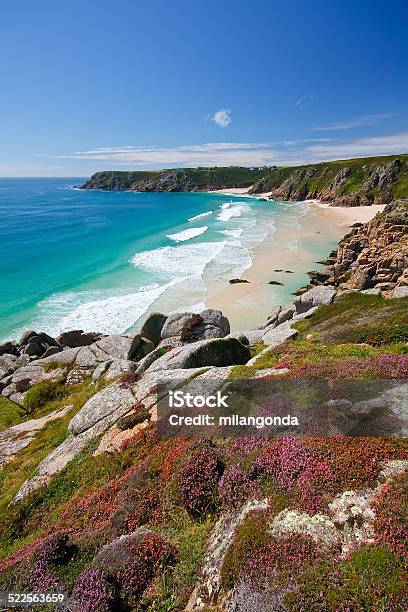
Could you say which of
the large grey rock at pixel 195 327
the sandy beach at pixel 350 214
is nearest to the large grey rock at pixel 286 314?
the large grey rock at pixel 195 327

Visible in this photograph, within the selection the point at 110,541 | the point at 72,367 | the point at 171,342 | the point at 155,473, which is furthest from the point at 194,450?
the point at 72,367

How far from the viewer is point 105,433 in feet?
42.4

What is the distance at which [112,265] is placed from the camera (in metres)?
63.7

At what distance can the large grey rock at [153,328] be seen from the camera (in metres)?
27.8

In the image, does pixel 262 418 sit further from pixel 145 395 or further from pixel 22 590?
pixel 22 590

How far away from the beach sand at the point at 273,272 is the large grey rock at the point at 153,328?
30.8 ft

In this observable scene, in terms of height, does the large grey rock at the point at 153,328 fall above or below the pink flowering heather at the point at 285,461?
below

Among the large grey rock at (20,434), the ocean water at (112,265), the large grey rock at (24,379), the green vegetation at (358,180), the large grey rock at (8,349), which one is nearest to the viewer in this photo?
the large grey rock at (20,434)

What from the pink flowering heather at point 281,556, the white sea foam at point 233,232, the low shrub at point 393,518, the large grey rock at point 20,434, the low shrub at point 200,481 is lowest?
the large grey rock at point 20,434

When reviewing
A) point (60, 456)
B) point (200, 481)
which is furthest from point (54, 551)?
point (60, 456)

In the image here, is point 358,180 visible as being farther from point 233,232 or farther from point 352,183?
point 233,232

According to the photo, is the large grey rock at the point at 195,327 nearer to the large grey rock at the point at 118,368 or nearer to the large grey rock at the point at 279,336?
the large grey rock at the point at 279,336

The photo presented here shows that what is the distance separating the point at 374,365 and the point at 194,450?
21.0ft

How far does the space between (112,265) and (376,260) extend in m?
43.1
